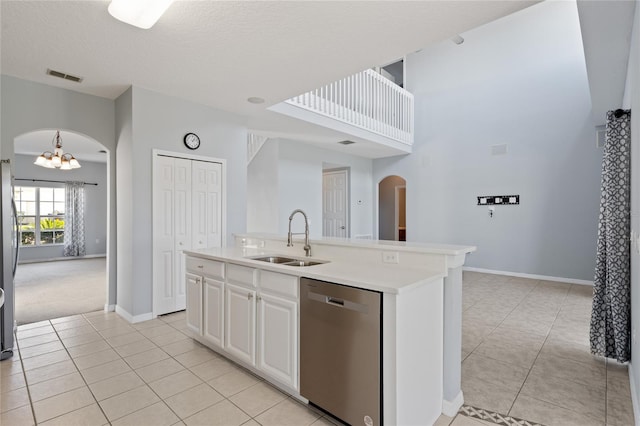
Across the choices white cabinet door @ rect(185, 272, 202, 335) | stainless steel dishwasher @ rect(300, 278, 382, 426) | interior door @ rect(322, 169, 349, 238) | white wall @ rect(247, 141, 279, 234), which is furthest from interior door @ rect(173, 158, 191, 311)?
interior door @ rect(322, 169, 349, 238)

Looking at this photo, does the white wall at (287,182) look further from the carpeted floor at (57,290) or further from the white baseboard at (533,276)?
the white baseboard at (533,276)

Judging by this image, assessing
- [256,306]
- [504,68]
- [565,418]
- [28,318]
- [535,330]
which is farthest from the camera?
[504,68]

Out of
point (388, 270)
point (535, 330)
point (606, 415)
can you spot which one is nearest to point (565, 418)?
point (606, 415)

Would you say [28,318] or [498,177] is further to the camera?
[498,177]

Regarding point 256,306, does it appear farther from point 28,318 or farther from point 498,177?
point 498,177

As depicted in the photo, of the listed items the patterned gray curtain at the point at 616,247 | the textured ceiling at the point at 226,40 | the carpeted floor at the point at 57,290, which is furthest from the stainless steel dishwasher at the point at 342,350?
the carpeted floor at the point at 57,290

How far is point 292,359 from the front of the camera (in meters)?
2.05

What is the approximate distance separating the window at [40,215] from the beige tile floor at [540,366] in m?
9.88

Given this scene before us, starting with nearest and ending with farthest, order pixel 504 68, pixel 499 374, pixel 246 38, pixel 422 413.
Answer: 1. pixel 422 413
2. pixel 499 374
3. pixel 246 38
4. pixel 504 68

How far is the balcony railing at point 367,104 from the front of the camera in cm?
503

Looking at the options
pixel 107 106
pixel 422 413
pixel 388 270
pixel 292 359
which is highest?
pixel 107 106

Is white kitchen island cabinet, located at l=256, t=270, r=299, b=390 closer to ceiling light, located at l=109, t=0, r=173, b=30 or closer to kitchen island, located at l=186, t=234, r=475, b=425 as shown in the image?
kitchen island, located at l=186, t=234, r=475, b=425

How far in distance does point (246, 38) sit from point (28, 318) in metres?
4.05

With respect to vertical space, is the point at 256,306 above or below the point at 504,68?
below
